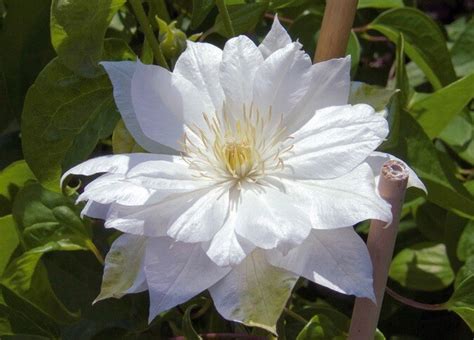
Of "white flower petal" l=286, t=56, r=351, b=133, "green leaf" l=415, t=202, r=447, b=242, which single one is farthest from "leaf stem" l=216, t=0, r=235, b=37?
"green leaf" l=415, t=202, r=447, b=242

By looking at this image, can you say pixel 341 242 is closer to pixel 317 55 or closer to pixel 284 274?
pixel 284 274

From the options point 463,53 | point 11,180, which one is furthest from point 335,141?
point 463,53

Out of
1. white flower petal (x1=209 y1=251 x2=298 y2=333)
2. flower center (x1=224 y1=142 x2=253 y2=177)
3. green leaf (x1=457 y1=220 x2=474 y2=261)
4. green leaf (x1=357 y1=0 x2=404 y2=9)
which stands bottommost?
green leaf (x1=457 y1=220 x2=474 y2=261)

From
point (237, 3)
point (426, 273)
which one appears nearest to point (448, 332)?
point (426, 273)

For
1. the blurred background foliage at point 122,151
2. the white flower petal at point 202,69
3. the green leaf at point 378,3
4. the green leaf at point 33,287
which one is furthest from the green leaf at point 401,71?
the green leaf at point 33,287

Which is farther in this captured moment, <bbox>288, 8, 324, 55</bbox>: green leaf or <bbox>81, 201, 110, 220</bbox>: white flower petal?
<bbox>288, 8, 324, 55</bbox>: green leaf

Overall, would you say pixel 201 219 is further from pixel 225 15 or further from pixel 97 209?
pixel 225 15

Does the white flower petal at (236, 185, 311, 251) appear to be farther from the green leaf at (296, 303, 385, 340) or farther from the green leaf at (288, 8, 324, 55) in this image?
the green leaf at (288, 8, 324, 55)
